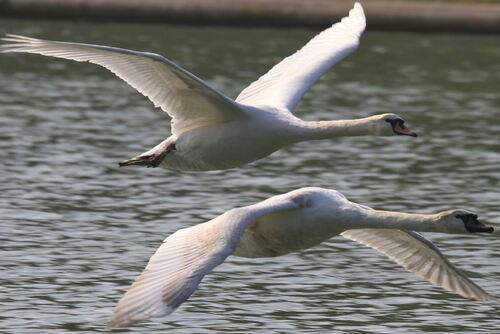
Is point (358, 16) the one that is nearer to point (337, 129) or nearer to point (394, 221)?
point (337, 129)

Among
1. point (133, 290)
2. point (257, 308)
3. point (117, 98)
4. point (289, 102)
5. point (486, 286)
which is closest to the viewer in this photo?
point (133, 290)

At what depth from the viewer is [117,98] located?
24.4 metres

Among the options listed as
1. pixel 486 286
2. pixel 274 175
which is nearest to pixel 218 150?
pixel 486 286

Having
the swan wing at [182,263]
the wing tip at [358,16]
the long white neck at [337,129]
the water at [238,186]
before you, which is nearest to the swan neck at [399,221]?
the swan wing at [182,263]

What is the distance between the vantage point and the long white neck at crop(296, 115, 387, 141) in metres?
→ 12.3

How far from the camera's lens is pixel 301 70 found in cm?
1442

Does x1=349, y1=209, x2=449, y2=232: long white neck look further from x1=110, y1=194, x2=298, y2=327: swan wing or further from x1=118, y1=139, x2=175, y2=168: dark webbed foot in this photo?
x1=118, y1=139, x2=175, y2=168: dark webbed foot

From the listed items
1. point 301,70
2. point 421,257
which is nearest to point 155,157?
point 301,70

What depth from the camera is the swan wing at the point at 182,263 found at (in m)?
9.34

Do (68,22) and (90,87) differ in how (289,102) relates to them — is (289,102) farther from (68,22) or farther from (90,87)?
(68,22)

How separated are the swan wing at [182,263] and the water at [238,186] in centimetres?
120

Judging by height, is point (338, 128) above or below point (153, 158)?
above

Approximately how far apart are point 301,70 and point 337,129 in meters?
2.10

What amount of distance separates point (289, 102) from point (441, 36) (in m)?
20.5
